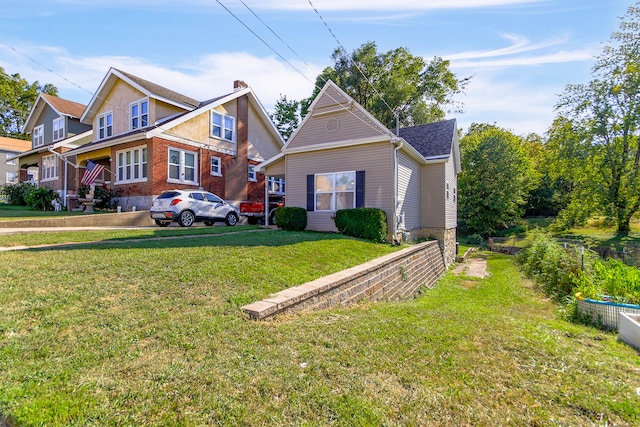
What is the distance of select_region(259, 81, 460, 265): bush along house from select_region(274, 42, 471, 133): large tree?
45.8 ft

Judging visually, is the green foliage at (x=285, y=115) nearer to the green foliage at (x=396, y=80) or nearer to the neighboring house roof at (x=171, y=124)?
the green foliage at (x=396, y=80)

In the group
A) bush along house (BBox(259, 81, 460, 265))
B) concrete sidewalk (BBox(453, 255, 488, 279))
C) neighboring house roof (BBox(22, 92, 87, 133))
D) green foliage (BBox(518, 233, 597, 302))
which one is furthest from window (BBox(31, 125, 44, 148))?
green foliage (BBox(518, 233, 597, 302))

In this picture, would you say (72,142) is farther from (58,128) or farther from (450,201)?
(450,201)

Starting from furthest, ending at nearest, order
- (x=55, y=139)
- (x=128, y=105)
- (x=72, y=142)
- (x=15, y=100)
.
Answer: (x=15, y=100)
(x=55, y=139)
(x=72, y=142)
(x=128, y=105)

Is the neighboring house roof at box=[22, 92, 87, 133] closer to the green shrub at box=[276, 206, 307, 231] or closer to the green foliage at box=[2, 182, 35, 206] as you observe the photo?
the green foliage at box=[2, 182, 35, 206]

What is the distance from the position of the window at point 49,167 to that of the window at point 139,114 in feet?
25.8

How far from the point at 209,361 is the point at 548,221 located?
36.5 metres

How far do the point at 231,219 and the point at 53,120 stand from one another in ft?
59.6

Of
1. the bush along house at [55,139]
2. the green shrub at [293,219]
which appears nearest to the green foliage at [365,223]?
the green shrub at [293,219]

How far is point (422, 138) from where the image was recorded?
15.2 metres

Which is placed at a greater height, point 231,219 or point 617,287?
point 231,219

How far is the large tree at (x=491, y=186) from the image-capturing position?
2573 cm

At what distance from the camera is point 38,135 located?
2472 centimetres

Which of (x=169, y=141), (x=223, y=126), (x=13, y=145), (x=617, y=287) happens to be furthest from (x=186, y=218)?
(x=13, y=145)
